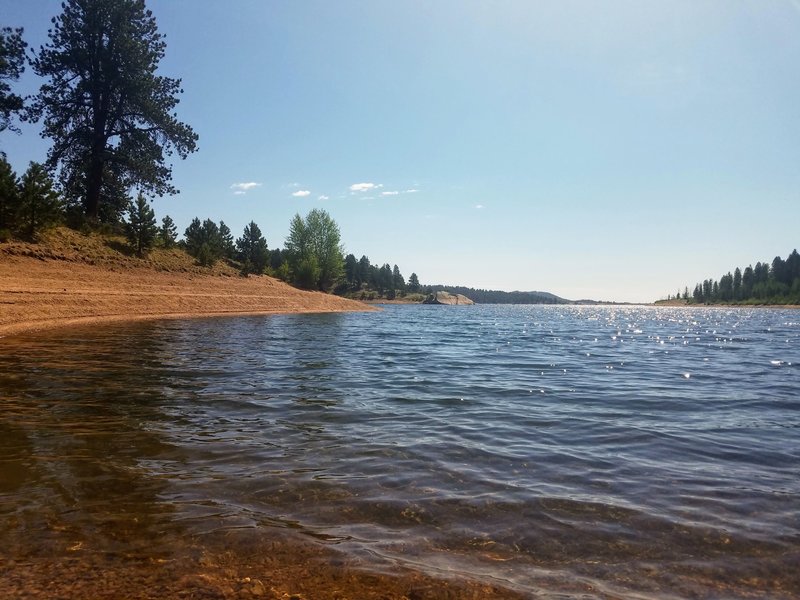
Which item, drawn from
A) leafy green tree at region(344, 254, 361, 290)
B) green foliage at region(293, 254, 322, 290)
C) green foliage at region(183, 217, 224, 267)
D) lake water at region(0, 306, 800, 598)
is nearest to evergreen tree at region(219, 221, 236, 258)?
green foliage at region(183, 217, 224, 267)

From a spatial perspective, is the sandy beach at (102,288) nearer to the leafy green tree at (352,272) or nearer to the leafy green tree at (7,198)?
the leafy green tree at (7,198)

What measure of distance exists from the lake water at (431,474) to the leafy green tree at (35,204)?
28.7 metres

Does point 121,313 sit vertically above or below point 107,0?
below

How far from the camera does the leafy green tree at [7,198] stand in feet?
106

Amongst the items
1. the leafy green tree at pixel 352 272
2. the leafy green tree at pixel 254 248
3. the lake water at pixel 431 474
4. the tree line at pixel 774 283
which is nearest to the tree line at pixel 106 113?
the leafy green tree at pixel 254 248

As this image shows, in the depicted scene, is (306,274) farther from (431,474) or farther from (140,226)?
(431,474)

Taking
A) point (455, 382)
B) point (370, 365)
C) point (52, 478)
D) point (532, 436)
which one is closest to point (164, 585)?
point (52, 478)

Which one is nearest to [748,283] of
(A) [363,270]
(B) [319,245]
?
(A) [363,270]

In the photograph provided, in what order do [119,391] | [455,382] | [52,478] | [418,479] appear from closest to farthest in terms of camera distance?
[52,478] → [418,479] → [119,391] → [455,382]

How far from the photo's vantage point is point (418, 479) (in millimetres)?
5688

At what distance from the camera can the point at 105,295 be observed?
31688 mm

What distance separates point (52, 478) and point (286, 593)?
354 cm

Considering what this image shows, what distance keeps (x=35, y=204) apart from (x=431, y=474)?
4001cm

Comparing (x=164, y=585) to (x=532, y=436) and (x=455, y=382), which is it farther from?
(x=455, y=382)
